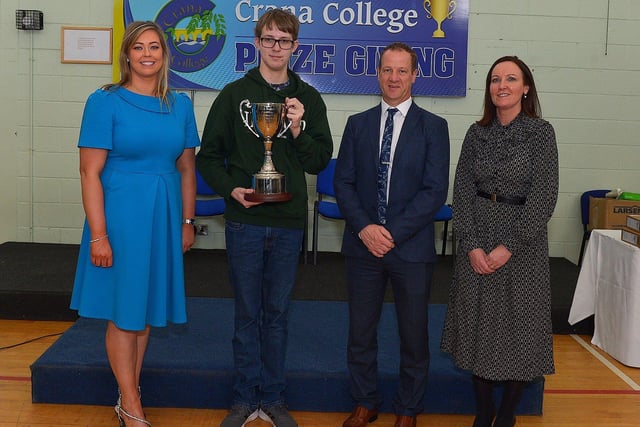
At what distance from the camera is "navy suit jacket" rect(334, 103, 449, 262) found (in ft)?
8.96

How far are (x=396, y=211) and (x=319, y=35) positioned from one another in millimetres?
3237

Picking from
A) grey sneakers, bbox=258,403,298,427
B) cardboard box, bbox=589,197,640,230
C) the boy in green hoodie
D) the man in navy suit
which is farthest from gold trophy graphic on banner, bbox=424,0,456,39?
grey sneakers, bbox=258,403,298,427

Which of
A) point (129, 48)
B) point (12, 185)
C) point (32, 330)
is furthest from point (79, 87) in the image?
point (129, 48)

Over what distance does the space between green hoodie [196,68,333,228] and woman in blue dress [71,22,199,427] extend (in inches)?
5.0

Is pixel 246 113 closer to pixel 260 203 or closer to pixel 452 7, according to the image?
pixel 260 203

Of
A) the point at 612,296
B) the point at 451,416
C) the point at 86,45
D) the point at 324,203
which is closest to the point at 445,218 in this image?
the point at 324,203

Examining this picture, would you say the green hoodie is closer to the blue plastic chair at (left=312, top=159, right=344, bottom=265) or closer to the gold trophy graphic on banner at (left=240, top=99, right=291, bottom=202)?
the gold trophy graphic on banner at (left=240, top=99, right=291, bottom=202)

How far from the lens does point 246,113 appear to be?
2.68 meters

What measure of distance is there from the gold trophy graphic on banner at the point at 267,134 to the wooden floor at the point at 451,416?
1026mm

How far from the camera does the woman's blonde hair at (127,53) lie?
2555 mm

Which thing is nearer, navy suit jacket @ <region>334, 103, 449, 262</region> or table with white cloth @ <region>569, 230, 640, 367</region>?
navy suit jacket @ <region>334, 103, 449, 262</region>

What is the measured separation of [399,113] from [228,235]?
79 cm

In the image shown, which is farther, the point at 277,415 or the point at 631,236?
the point at 631,236

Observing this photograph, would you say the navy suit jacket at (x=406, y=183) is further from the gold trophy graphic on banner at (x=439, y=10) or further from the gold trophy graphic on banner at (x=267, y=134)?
the gold trophy graphic on banner at (x=439, y=10)
